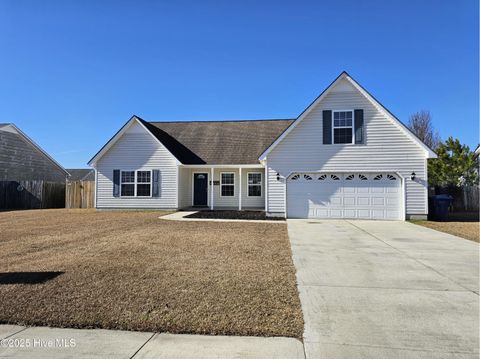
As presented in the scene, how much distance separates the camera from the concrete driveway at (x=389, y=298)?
3293 millimetres

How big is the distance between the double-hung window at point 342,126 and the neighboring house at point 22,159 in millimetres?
25200

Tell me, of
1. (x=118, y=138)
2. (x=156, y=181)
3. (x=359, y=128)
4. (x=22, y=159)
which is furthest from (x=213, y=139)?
(x=22, y=159)

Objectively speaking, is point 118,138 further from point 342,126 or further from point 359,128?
point 359,128

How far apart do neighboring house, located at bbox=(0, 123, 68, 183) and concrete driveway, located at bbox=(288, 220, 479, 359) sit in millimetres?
26147

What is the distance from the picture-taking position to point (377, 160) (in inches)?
570

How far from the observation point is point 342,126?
14.8 m

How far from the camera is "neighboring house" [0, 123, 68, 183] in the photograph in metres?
25.0

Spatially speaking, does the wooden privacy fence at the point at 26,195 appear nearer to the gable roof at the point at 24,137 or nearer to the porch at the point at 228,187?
the gable roof at the point at 24,137

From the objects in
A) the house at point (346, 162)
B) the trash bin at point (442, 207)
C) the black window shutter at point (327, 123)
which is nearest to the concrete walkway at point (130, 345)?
the house at point (346, 162)

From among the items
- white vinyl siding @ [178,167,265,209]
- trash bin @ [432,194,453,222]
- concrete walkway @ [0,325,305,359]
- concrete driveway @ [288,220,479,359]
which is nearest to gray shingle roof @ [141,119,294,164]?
white vinyl siding @ [178,167,265,209]

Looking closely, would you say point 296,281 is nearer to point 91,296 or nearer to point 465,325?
point 465,325

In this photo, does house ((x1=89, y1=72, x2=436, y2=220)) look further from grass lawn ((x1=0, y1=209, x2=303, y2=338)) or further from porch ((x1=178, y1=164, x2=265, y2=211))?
grass lawn ((x1=0, y1=209, x2=303, y2=338))

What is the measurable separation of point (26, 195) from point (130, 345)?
2399cm

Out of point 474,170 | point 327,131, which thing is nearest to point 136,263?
point 327,131
